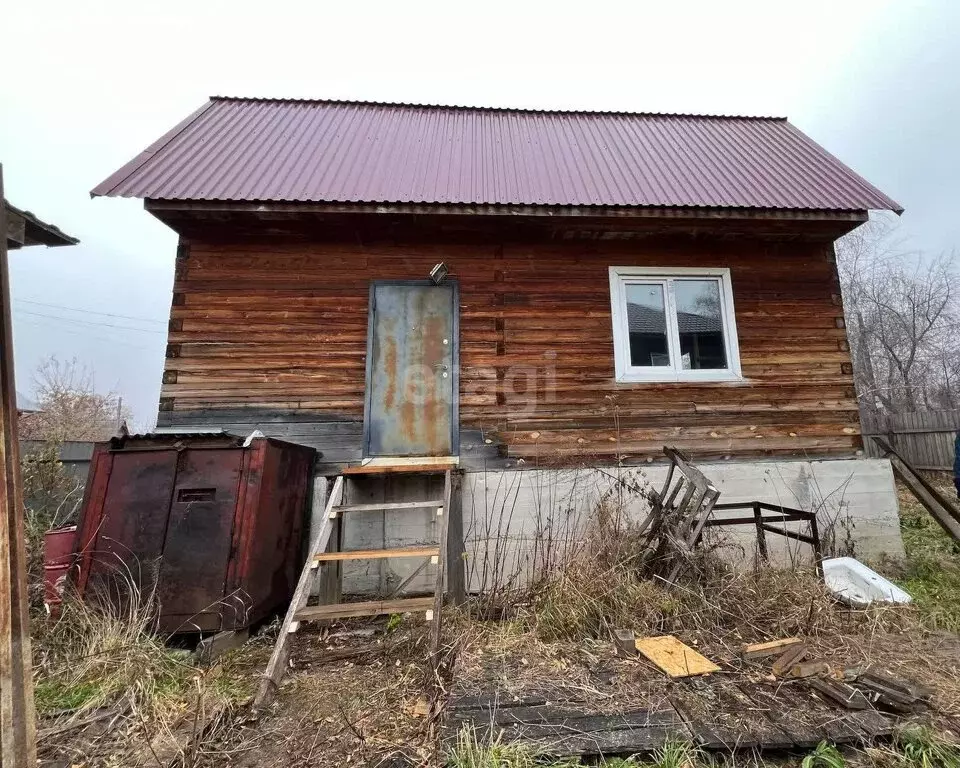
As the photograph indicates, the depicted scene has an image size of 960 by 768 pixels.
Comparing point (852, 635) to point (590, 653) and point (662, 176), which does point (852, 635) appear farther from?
point (662, 176)

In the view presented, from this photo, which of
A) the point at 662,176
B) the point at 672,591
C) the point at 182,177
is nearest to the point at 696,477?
the point at 672,591

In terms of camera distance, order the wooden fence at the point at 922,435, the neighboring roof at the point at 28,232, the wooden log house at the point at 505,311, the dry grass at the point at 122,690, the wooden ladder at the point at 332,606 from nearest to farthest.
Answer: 1. the neighboring roof at the point at 28,232
2. the dry grass at the point at 122,690
3. the wooden ladder at the point at 332,606
4. the wooden log house at the point at 505,311
5. the wooden fence at the point at 922,435

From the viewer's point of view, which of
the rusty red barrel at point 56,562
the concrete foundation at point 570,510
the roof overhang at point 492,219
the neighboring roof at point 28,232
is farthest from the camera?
the roof overhang at point 492,219

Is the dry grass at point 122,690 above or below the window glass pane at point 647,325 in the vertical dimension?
below

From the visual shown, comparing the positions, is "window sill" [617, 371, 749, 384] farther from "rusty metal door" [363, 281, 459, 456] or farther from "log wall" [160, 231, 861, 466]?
"rusty metal door" [363, 281, 459, 456]

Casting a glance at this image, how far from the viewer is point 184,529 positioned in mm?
3885

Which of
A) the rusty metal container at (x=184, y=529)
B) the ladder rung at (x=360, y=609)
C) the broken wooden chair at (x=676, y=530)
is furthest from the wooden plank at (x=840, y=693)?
the rusty metal container at (x=184, y=529)

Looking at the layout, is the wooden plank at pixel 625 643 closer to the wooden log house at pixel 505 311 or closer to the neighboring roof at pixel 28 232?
the wooden log house at pixel 505 311

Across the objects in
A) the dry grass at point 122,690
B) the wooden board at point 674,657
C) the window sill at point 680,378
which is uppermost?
the window sill at point 680,378

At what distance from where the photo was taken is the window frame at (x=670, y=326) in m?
5.78


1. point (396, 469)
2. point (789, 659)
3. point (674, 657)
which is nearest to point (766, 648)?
point (789, 659)

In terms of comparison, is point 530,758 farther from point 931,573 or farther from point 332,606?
point 931,573

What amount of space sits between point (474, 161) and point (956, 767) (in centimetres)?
692

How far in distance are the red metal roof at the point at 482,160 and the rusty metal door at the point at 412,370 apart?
111 centimetres
